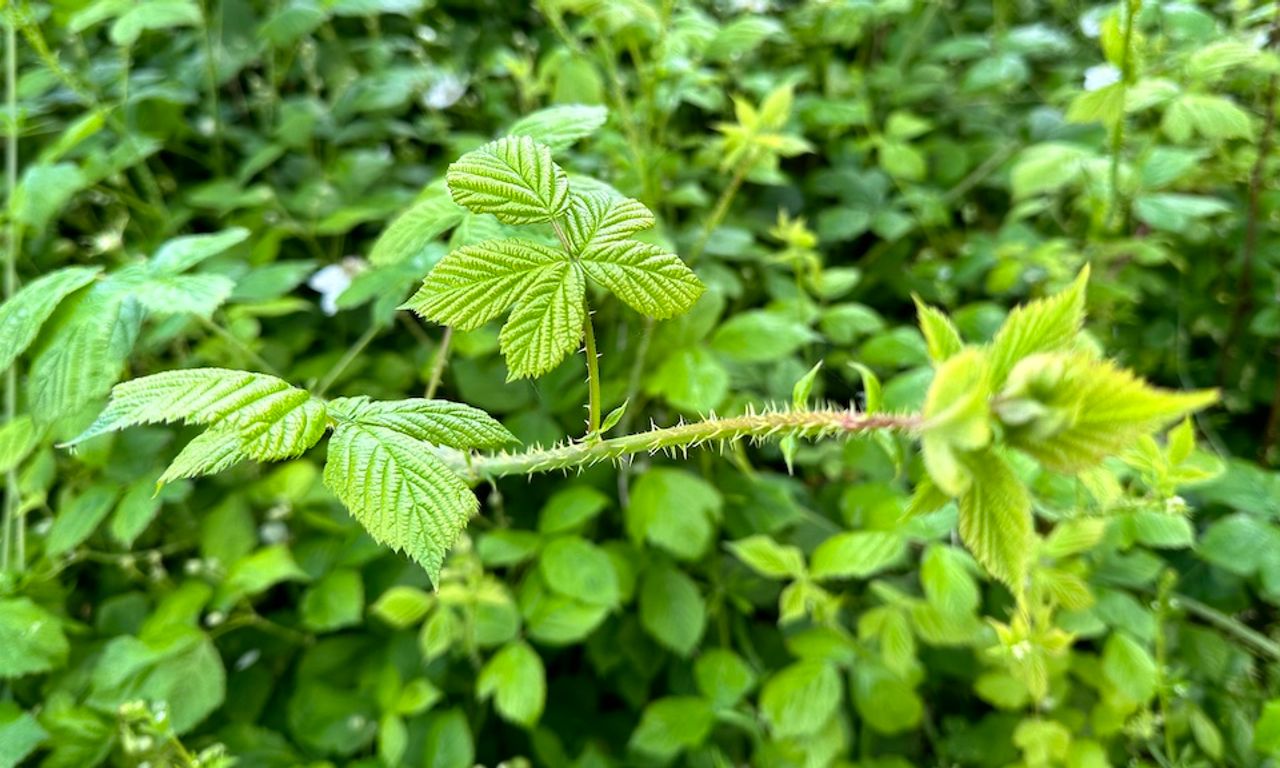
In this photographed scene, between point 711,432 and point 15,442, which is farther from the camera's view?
point 15,442

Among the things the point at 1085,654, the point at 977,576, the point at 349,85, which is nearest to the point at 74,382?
the point at 349,85

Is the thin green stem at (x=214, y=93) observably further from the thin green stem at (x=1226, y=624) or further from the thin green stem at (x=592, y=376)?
the thin green stem at (x=1226, y=624)

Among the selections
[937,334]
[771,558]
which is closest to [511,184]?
[937,334]

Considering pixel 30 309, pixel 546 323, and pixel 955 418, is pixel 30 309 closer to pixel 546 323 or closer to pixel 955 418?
pixel 546 323

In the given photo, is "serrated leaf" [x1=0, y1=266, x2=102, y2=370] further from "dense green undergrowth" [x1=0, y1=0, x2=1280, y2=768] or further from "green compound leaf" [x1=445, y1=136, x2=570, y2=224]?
"green compound leaf" [x1=445, y1=136, x2=570, y2=224]

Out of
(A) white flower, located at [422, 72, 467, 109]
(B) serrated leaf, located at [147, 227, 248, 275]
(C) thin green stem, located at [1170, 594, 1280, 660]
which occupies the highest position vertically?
(B) serrated leaf, located at [147, 227, 248, 275]

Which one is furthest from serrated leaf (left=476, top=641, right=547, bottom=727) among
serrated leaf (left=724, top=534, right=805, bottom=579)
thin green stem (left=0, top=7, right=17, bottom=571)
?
thin green stem (left=0, top=7, right=17, bottom=571)

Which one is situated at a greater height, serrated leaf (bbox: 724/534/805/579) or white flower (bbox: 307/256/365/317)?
white flower (bbox: 307/256/365/317)

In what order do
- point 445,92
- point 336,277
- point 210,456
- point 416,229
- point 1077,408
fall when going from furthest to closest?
point 445,92, point 336,277, point 416,229, point 210,456, point 1077,408
